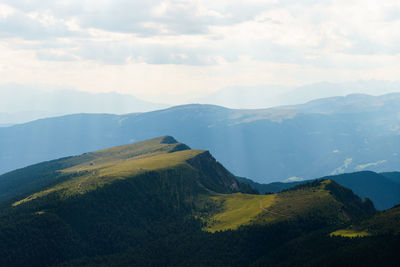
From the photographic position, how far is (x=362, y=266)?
198m

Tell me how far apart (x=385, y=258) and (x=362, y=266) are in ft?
38.0

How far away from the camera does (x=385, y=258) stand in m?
198
